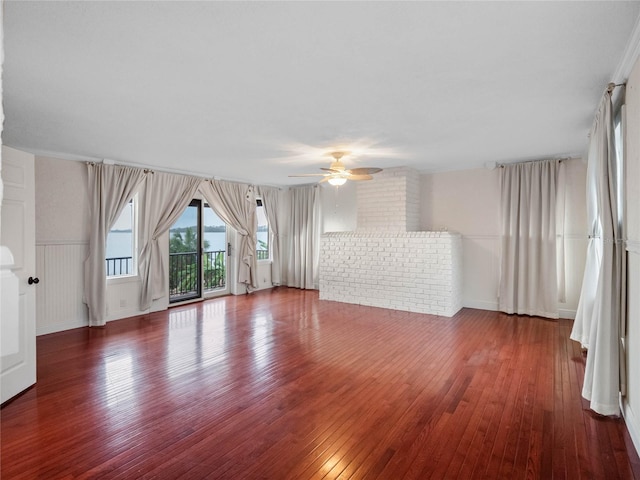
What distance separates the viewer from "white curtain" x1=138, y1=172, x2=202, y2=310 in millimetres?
5781

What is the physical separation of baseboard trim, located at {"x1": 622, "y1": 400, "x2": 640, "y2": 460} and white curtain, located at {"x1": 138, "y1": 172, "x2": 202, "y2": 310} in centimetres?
589

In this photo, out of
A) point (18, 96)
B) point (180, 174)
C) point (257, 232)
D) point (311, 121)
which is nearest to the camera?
point (18, 96)

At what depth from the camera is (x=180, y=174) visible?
6.28 metres

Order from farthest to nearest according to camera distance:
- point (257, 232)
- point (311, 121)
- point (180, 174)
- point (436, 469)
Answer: point (257, 232), point (180, 174), point (311, 121), point (436, 469)

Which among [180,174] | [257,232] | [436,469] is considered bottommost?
[436,469]

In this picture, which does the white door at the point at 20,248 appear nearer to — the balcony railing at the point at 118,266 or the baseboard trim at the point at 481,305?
the balcony railing at the point at 118,266

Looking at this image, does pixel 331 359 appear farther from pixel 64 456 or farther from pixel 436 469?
pixel 64 456

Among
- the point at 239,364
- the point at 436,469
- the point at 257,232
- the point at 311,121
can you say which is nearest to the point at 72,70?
the point at 311,121

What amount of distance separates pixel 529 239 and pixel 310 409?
176 inches

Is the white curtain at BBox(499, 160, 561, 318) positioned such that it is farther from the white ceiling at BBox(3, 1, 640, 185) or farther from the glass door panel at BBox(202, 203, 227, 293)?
the glass door panel at BBox(202, 203, 227, 293)

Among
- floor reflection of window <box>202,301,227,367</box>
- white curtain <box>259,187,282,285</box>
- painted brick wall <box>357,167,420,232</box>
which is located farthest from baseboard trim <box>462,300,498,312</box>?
white curtain <box>259,187,282,285</box>

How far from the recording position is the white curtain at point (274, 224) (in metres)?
8.15

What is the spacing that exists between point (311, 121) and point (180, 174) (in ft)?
11.8

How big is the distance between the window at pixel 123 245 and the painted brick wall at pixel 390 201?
387 centimetres
